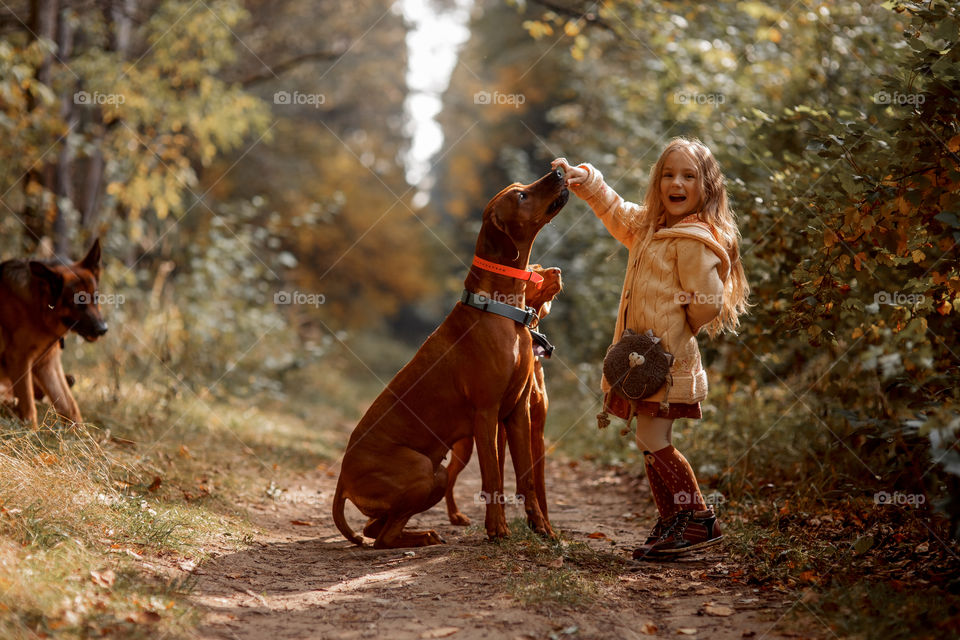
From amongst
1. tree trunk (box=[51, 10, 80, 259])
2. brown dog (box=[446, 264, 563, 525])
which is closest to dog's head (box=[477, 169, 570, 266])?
brown dog (box=[446, 264, 563, 525])

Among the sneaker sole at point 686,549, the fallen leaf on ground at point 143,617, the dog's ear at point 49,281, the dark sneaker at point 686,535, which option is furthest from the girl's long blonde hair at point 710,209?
the dog's ear at point 49,281

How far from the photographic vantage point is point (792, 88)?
8.63 meters

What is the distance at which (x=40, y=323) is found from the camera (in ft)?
19.5

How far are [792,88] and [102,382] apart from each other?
776cm

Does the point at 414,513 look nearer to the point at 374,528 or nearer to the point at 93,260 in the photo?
the point at 374,528

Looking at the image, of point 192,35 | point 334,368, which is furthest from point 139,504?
point 334,368

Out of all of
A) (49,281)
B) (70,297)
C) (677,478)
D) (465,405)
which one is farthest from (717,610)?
(49,281)

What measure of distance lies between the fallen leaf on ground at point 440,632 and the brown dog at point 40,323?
3626 mm

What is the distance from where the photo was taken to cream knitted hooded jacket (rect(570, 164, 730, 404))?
4238 mm

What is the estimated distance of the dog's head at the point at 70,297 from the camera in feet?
19.5

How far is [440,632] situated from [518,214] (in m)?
2.29

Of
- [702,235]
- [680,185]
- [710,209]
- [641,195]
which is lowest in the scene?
[702,235]

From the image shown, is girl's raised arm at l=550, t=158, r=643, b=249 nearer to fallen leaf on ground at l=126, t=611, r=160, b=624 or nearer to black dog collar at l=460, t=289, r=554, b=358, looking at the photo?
black dog collar at l=460, t=289, r=554, b=358

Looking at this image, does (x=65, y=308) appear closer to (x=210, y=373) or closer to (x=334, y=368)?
(x=210, y=373)
